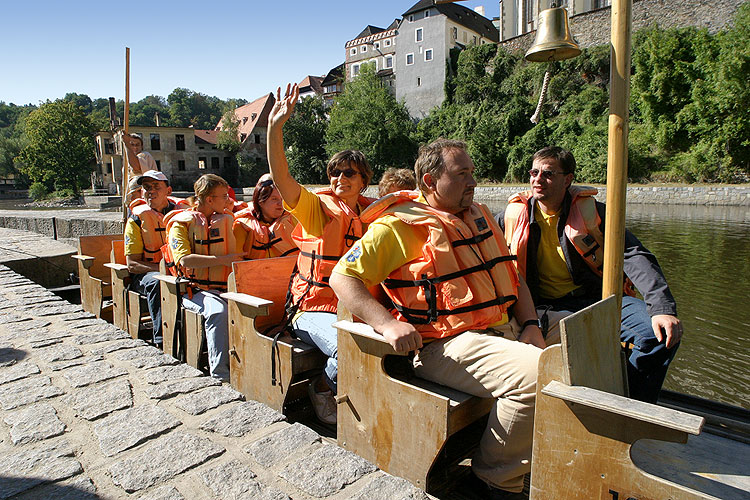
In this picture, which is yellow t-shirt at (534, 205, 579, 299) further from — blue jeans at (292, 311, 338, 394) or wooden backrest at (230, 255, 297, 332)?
wooden backrest at (230, 255, 297, 332)

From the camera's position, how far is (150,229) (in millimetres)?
5266

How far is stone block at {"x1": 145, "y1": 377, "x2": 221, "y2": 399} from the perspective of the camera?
2.72m

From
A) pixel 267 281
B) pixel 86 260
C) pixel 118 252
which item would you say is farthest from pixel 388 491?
pixel 86 260

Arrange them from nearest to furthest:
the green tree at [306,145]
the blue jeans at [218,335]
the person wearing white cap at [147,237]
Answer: the blue jeans at [218,335] < the person wearing white cap at [147,237] < the green tree at [306,145]

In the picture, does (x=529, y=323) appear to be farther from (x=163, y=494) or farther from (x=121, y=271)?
(x=121, y=271)

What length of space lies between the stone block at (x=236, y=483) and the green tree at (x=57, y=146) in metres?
63.8

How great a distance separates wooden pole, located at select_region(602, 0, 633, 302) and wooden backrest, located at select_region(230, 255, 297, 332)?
2575mm

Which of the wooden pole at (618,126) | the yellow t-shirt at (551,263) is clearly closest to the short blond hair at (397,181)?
the yellow t-shirt at (551,263)

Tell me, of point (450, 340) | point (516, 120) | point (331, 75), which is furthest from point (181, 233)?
point (331, 75)

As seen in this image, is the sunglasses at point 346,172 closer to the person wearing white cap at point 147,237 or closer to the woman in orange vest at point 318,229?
the woman in orange vest at point 318,229

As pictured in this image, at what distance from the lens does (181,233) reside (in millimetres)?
4441

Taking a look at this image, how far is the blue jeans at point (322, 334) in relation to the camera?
305cm

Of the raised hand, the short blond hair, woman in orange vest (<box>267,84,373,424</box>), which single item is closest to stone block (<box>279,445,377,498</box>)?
woman in orange vest (<box>267,84,373,424</box>)

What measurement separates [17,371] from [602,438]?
3.26 metres
